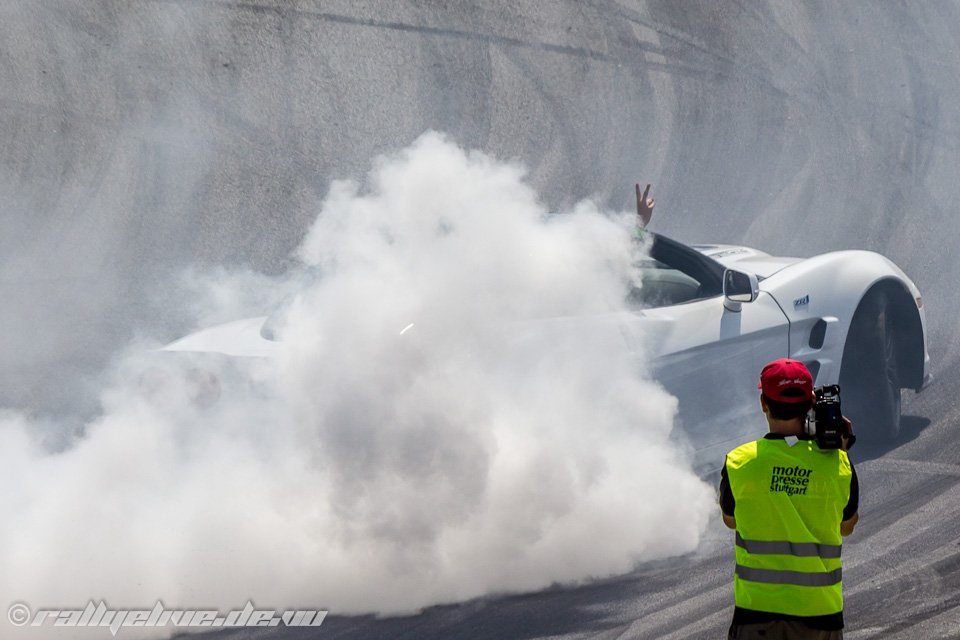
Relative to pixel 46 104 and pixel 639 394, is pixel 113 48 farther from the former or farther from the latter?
pixel 639 394

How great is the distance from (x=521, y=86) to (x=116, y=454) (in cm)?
1002

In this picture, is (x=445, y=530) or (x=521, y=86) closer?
(x=445, y=530)

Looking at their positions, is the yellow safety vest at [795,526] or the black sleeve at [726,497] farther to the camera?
the black sleeve at [726,497]

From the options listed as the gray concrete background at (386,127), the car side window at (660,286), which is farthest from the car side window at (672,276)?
the gray concrete background at (386,127)

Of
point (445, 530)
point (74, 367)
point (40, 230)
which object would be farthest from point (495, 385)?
point (40, 230)

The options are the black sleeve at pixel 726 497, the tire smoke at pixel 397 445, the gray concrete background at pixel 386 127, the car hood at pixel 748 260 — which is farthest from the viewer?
the gray concrete background at pixel 386 127

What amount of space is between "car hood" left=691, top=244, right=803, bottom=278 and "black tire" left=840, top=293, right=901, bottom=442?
1.82 feet

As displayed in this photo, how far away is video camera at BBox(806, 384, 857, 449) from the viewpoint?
10.8ft

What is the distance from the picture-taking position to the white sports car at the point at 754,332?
6.51 metres

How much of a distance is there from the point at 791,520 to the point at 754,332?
3.66m

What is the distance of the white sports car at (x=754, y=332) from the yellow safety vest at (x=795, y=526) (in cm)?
300

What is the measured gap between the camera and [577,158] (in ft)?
46.5

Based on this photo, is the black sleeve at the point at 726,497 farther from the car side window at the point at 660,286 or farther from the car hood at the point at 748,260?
the car hood at the point at 748,260

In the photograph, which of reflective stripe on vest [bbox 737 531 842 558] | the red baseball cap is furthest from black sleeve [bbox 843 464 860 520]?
the red baseball cap
